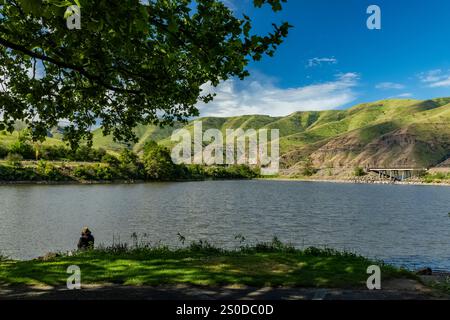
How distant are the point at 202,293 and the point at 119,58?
427 inches

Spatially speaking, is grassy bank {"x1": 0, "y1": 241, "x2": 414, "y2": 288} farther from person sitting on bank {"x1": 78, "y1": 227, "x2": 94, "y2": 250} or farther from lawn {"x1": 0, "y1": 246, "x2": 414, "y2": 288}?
person sitting on bank {"x1": 78, "y1": 227, "x2": 94, "y2": 250}

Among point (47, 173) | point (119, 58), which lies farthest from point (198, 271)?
point (47, 173)

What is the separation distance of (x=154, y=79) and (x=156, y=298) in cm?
899

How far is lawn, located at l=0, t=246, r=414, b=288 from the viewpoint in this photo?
15.6 metres

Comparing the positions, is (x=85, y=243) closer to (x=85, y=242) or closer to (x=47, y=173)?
(x=85, y=242)

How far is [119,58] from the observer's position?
58.6 ft

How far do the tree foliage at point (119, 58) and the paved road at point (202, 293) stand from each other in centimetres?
750

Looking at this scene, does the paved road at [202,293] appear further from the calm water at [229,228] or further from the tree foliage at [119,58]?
the calm water at [229,228]

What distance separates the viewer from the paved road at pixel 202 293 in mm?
13453

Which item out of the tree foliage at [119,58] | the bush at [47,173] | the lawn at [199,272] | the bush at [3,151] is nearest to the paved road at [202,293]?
the lawn at [199,272]

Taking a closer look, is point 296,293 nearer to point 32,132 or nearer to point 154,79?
point 154,79
